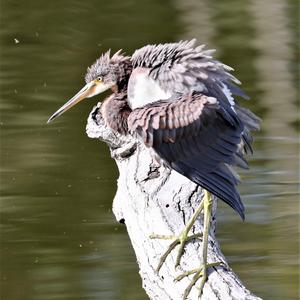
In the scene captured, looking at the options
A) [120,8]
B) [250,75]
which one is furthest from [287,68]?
[120,8]

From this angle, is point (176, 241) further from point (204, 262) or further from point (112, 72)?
point (112, 72)

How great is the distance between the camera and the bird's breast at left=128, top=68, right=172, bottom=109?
16.0 feet

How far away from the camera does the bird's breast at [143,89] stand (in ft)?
16.0

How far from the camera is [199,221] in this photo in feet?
15.9

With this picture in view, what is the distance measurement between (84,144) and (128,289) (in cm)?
208

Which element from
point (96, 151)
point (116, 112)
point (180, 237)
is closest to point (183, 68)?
point (116, 112)

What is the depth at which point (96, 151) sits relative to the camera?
792 cm

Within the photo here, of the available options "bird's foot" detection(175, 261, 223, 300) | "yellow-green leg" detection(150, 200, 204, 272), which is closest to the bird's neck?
"yellow-green leg" detection(150, 200, 204, 272)

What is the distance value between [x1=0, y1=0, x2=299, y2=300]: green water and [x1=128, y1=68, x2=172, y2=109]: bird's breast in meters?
1.47

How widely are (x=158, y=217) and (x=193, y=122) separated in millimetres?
440

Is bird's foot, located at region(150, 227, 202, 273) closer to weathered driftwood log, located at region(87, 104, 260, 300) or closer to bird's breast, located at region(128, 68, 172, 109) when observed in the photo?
weathered driftwood log, located at region(87, 104, 260, 300)

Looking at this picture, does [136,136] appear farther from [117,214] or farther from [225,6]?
[225,6]

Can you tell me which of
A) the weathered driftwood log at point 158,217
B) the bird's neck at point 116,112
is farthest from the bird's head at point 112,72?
the weathered driftwood log at point 158,217

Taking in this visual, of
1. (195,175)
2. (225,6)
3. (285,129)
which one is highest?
(195,175)
